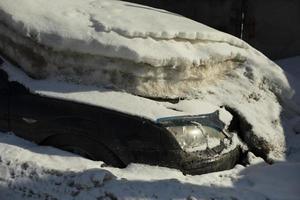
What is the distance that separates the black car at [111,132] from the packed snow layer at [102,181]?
8 cm

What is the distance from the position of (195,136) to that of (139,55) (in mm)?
761

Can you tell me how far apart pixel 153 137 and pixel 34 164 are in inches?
33.8

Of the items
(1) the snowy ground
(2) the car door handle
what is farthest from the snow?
(2) the car door handle

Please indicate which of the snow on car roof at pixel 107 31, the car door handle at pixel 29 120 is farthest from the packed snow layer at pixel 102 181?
the snow on car roof at pixel 107 31

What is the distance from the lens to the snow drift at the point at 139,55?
461 cm

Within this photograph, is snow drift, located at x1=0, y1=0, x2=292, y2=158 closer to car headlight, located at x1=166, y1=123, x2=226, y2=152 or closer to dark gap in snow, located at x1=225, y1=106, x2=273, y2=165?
dark gap in snow, located at x1=225, y1=106, x2=273, y2=165

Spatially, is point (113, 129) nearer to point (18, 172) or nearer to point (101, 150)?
point (101, 150)

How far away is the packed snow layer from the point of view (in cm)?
391

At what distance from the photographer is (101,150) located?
4.27 meters

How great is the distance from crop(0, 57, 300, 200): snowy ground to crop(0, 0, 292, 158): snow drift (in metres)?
0.64

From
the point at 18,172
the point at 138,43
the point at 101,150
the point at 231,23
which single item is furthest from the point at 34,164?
the point at 231,23

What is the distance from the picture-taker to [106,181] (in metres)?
3.95

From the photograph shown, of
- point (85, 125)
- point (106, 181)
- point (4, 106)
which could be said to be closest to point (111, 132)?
point (85, 125)

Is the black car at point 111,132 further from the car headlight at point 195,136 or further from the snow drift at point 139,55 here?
the snow drift at point 139,55
